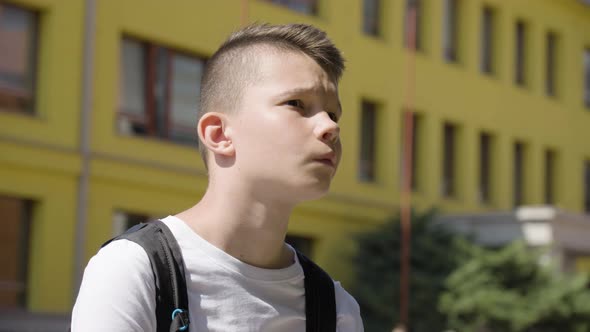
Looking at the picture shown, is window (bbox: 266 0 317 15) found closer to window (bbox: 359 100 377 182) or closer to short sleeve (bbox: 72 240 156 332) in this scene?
window (bbox: 359 100 377 182)

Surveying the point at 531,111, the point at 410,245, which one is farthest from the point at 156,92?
the point at 531,111

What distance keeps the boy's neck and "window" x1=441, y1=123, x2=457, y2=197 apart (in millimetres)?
28308

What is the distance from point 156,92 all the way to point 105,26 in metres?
1.75

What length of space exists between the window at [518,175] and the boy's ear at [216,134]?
103 feet

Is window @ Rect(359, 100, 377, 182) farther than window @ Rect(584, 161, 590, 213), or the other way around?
window @ Rect(584, 161, 590, 213)

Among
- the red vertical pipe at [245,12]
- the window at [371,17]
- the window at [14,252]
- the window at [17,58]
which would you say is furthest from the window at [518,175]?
the window at [14,252]

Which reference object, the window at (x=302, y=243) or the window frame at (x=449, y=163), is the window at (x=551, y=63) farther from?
the window at (x=302, y=243)

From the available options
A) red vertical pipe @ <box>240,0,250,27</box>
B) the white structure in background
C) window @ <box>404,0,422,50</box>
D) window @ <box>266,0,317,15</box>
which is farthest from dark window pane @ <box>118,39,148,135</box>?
window @ <box>404,0,422,50</box>

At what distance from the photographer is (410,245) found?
25906mm

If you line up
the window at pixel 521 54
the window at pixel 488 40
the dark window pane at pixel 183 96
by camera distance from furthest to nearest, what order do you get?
the window at pixel 521 54
the window at pixel 488 40
the dark window pane at pixel 183 96

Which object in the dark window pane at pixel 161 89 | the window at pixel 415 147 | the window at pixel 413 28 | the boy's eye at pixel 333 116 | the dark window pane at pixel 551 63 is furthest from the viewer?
the dark window pane at pixel 551 63

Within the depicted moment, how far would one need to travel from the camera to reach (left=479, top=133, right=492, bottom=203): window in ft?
105

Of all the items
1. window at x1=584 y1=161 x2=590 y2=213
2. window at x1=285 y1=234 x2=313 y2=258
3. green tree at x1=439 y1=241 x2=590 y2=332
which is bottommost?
green tree at x1=439 y1=241 x2=590 y2=332

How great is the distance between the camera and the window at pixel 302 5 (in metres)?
25.4
